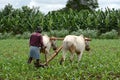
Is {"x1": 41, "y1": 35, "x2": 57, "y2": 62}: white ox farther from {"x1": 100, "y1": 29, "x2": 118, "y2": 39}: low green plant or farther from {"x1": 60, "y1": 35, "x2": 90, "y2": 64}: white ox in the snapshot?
{"x1": 100, "y1": 29, "x2": 118, "y2": 39}: low green plant

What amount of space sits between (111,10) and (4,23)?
1108 cm

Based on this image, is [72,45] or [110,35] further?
[110,35]

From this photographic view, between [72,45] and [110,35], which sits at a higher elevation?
[72,45]

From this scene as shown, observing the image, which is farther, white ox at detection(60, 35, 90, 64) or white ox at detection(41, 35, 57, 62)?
white ox at detection(41, 35, 57, 62)

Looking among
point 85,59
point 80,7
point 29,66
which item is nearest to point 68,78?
point 29,66

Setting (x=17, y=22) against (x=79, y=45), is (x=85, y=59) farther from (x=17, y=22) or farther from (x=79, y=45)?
(x=17, y=22)

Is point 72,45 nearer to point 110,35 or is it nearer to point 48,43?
point 48,43

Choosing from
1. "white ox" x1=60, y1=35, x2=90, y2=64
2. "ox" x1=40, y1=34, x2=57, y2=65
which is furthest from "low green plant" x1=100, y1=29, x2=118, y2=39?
"white ox" x1=60, y1=35, x2=90, y2=64

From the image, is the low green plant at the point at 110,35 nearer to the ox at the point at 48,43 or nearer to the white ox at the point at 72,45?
the ox at the point at 48,43

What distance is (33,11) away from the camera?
38.6 meters

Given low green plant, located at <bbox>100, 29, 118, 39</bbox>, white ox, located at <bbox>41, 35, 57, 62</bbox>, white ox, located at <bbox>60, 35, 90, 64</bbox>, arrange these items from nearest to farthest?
white ox, located at <bbox>60, 35, 90, 64</bbox> < white ox, located at <bbox>41, 35, 57, 62</bbox> < low green plant, located at <bbox>100, 29, 118, 39</bbox>

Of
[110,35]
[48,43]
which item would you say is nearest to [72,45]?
[48,43]

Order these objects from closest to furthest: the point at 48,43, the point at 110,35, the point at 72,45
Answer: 1. the point at 72,45
2. the point at 48,43
3. the point at 110,35

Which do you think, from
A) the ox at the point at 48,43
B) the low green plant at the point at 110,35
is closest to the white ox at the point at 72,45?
the ox at the point at 48,43
